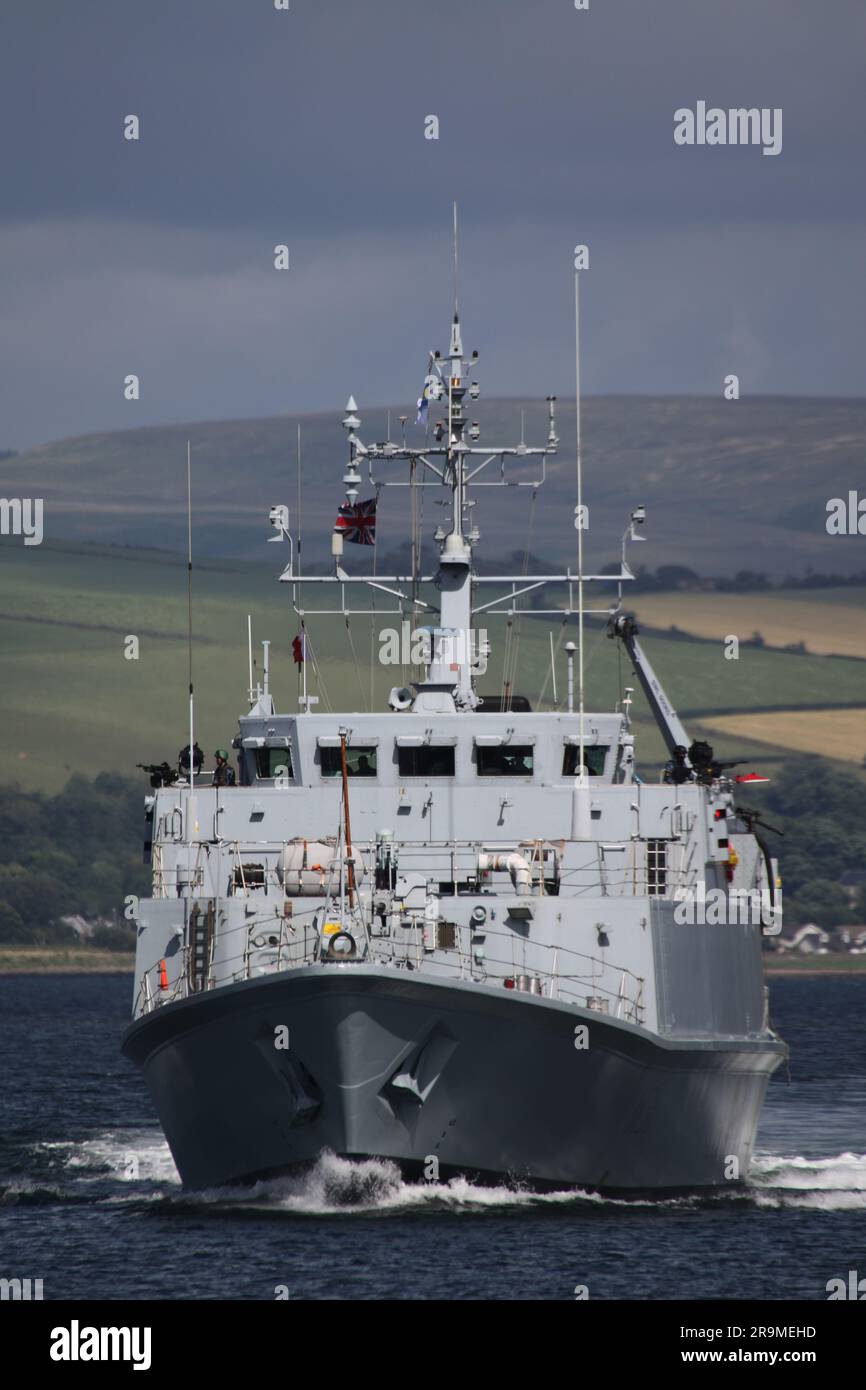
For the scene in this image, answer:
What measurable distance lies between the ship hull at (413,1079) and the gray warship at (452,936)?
3 cm

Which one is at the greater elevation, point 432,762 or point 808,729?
point 808,729

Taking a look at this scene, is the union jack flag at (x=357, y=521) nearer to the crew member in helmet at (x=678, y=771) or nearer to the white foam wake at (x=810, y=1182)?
the crew member in helmet at (x=678, y=771)

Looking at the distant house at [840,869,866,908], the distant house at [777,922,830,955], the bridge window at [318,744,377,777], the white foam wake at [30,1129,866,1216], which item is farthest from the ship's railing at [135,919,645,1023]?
the distant house at [840,869,866,908]

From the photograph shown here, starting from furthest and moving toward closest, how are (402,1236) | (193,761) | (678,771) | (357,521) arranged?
(357,521), (678,771), (193,761), (402,1236)

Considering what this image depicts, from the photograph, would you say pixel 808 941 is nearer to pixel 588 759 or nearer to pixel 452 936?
pixel 588 759

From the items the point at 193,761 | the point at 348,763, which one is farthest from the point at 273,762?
the point at 193,761

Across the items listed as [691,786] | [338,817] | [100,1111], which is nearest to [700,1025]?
[691,786]

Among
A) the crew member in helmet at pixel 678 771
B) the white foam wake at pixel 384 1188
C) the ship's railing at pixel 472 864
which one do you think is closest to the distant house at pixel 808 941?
the white foam wake at pixel 384 1188

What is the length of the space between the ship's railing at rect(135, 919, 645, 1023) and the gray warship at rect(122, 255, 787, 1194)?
0.13 ft

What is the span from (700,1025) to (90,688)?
129158 mm

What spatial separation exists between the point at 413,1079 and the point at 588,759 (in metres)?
7.73

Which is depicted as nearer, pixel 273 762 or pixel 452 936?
pixel 452 936

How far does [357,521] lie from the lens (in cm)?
3897

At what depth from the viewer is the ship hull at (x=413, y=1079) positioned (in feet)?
98.1
